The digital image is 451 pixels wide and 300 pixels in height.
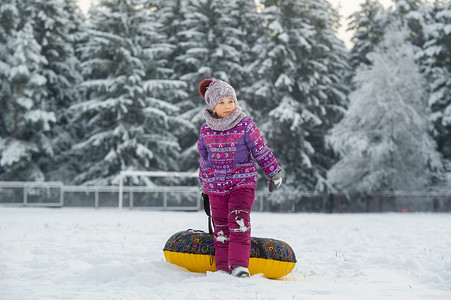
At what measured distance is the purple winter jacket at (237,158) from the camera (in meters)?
5.00

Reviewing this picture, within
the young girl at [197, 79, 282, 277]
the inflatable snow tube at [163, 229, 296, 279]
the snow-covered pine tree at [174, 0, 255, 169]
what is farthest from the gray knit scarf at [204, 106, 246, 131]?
the snow-covered pine tree at [174, 0, 255, 169]

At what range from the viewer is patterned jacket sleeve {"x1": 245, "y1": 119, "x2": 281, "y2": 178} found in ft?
A: 16.4

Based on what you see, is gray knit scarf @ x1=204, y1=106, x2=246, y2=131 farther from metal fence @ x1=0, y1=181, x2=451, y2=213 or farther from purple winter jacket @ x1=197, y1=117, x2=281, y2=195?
metal fence @ x1=0, y1=181, x2=451, y2=213

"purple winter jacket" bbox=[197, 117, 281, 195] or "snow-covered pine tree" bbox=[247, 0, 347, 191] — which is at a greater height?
"snow-covered pine tree" bbox=[247, 0, 347, 191]

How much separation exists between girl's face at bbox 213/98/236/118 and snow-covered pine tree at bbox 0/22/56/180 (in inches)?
912

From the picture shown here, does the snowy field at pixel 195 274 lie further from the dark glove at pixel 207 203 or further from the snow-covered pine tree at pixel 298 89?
the snow-covered pine tree at pixel 298 89

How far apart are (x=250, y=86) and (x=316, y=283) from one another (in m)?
27.0

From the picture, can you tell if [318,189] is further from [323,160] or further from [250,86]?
[250,86]

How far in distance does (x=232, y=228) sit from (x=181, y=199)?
20218 mm

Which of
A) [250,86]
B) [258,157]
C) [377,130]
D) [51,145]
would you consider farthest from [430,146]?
[258,157]

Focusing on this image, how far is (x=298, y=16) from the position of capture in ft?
102

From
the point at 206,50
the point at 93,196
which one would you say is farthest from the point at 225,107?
the point at 206,50

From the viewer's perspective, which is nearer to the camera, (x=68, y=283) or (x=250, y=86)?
(x=68, y=283)

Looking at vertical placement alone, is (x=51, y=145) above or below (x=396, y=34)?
below
